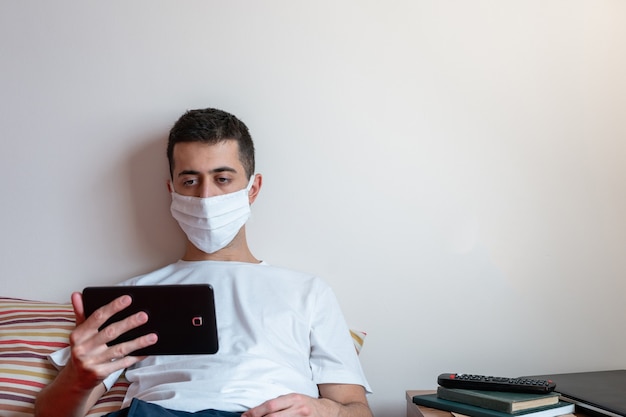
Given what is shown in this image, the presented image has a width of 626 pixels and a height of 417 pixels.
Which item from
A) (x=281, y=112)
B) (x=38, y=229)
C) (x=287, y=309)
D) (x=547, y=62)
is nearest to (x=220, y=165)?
(x=281, y=112)

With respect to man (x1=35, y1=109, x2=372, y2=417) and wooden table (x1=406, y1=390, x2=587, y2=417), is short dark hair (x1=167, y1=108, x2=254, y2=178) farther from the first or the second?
wooden table (x1=406, y1=390, x2=587, y2=417)

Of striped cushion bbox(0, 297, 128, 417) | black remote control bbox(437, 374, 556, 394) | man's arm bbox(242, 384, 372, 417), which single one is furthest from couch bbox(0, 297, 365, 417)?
black remote control bbox(437, 374, 556, 394)

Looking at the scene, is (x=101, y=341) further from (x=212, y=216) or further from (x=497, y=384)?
(x=497, y=384)

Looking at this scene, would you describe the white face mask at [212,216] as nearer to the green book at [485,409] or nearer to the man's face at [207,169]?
the man's face at [207,169]

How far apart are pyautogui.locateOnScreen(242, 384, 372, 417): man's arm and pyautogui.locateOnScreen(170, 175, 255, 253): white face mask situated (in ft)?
1.51

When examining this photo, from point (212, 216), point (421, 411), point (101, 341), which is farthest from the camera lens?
point (212, 216)

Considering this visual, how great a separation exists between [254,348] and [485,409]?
1.78ft

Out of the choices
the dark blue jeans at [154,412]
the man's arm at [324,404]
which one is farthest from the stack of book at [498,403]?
the dark blue jeans at [154,412]

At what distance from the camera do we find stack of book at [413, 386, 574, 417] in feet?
4.34

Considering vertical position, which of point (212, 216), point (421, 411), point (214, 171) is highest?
point (214, 171)

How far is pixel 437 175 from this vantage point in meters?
1.78

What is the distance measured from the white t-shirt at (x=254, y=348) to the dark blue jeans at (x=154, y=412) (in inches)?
1.3

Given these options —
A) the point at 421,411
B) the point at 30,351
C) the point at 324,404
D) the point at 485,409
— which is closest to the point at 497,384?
the point at 485,409

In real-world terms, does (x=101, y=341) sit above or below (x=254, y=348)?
above
